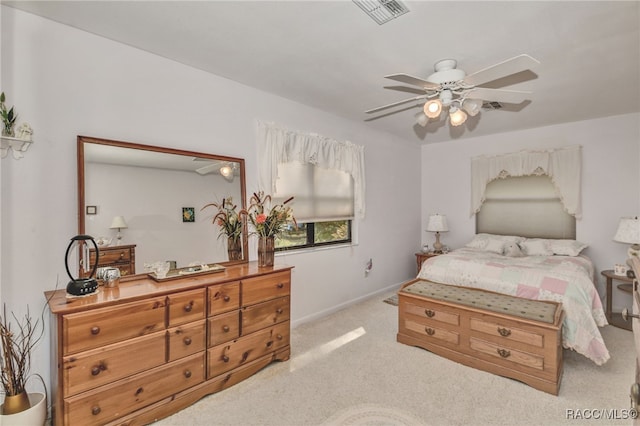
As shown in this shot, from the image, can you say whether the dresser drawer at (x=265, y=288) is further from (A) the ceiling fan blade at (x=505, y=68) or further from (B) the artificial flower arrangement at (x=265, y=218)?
(A) the ceiling fan blade at (x=505, y=68)

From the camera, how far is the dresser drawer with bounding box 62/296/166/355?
5.40 feet

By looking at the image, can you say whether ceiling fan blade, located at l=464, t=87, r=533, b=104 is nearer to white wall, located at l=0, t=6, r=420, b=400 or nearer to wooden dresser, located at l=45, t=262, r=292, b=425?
white wall, located at l=0, t=6, r=420, b=400

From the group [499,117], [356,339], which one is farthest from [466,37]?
[356,339]

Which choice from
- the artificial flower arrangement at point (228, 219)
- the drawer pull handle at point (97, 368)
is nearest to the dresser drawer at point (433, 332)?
the artificial flower arrangement at point (228, 219)

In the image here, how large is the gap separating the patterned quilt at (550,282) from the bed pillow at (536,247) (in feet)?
0.96

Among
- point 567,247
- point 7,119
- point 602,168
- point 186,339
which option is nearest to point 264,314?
point 186,339

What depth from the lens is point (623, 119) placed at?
3.97 m

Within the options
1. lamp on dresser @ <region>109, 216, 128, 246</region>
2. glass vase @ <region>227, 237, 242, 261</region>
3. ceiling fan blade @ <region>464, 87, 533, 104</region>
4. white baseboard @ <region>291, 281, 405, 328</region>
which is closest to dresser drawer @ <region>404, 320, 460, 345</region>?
white baseboard @ <region>291, 281, 405, 328</region>

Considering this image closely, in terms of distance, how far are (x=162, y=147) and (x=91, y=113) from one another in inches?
19.7

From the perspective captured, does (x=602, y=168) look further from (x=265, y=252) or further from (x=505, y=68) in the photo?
(x=265, y=252)

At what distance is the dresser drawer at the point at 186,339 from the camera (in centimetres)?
204

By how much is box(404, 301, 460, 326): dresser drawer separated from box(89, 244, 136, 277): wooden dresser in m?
2.49

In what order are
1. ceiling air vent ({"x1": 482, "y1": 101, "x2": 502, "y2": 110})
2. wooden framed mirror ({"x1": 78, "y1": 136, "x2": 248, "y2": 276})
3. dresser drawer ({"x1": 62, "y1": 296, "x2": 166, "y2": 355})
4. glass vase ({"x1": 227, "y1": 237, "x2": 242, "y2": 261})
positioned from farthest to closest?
ceiling air vent ({"x1": 482, "y1": 101, "x2": 502, "y2": 110}) < glass vase ({"x1": 227, "y1": 237, "x2": 242, "y2": 261}) < wooden framed mirror ({"x1": 78, "y1": 136, "x2": 248, "y2": 276}) < dresser drawer ({"x1": 62, "y1": 296, "x2": 166, "y2": 355})

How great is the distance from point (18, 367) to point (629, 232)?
567 cm
